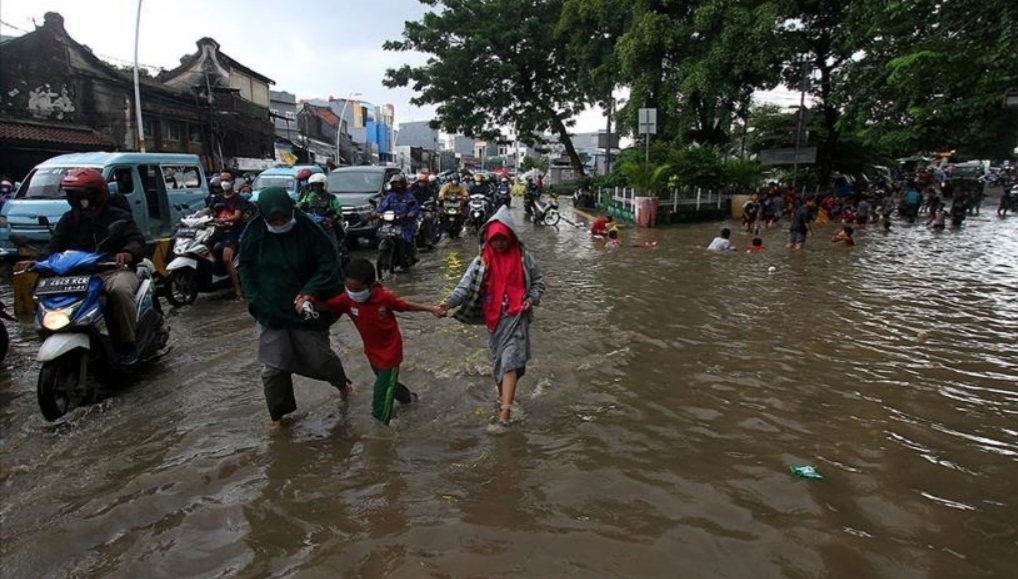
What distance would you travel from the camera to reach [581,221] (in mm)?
21984

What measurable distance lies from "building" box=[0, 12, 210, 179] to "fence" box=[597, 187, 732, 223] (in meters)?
17.3

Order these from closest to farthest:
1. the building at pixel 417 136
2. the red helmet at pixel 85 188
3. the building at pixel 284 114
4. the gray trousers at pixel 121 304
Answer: the gray trousers at pixel 121 304, the red helmet at pixel 85 188, the building at pixel 284 114, the building at pixel 417 136

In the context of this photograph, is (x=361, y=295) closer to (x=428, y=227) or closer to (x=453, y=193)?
(x=428, y=227)

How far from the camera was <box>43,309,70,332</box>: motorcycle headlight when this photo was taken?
14.3 ft

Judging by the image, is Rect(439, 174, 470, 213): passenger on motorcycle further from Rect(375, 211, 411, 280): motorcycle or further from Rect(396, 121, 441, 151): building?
Rect(396, 121, 441, 151): building

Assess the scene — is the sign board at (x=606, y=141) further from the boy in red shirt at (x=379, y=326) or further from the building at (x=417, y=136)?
the building at (x=417, y=136)

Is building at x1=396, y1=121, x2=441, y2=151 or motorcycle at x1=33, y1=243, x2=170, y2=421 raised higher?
building at x1=396, y1=121, x2=441, y2=151

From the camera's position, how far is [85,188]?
4949 millimetres

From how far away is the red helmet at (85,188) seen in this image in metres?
Answer: 4.91

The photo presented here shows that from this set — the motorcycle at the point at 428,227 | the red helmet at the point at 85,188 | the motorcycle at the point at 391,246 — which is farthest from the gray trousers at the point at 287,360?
the motorcycle at the point at 428,227

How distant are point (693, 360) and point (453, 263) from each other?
6.65 metres

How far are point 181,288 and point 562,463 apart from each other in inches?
256

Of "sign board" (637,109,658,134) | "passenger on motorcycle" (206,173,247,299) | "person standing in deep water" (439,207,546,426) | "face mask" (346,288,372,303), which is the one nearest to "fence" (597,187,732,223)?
"sign board" (637,109,658,134)

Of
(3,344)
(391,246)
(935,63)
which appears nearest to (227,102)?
(391,246)
